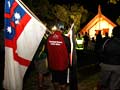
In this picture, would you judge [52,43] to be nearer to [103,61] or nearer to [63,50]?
[63,50]

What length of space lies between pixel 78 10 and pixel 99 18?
9.76ft

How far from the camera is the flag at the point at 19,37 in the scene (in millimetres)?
8484

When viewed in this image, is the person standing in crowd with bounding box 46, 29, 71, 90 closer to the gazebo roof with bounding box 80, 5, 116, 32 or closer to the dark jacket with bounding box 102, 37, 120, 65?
the dark jacket with bounding box 102, 37, 120, 65

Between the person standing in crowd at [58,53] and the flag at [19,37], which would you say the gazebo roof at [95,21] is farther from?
the flag at [19,37]

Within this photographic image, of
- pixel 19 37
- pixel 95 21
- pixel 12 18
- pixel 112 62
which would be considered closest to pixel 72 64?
pixel 112 62

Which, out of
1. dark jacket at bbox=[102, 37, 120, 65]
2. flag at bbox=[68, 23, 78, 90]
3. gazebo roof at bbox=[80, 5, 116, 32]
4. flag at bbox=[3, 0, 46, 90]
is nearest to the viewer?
flag at bbox=[3, 0, 46, 90]

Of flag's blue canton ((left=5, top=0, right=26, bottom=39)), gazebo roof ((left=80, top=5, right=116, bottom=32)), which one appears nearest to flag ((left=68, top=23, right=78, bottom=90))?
flag's blue canton ((left=5, top=0, right=26, bottom=39))

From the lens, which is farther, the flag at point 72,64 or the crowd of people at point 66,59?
the flag at point 72,64

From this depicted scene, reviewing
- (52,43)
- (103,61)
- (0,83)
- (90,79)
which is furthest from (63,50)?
(90,79)

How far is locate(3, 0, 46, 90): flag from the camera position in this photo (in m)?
8.48

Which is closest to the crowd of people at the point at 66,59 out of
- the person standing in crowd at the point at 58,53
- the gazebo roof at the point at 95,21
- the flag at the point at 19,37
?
the person standing in crowd at the point at 58,53

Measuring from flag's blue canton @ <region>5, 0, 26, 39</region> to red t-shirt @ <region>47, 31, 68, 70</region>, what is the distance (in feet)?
4.33

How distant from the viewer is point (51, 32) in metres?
9.70

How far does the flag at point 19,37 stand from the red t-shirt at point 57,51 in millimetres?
977
